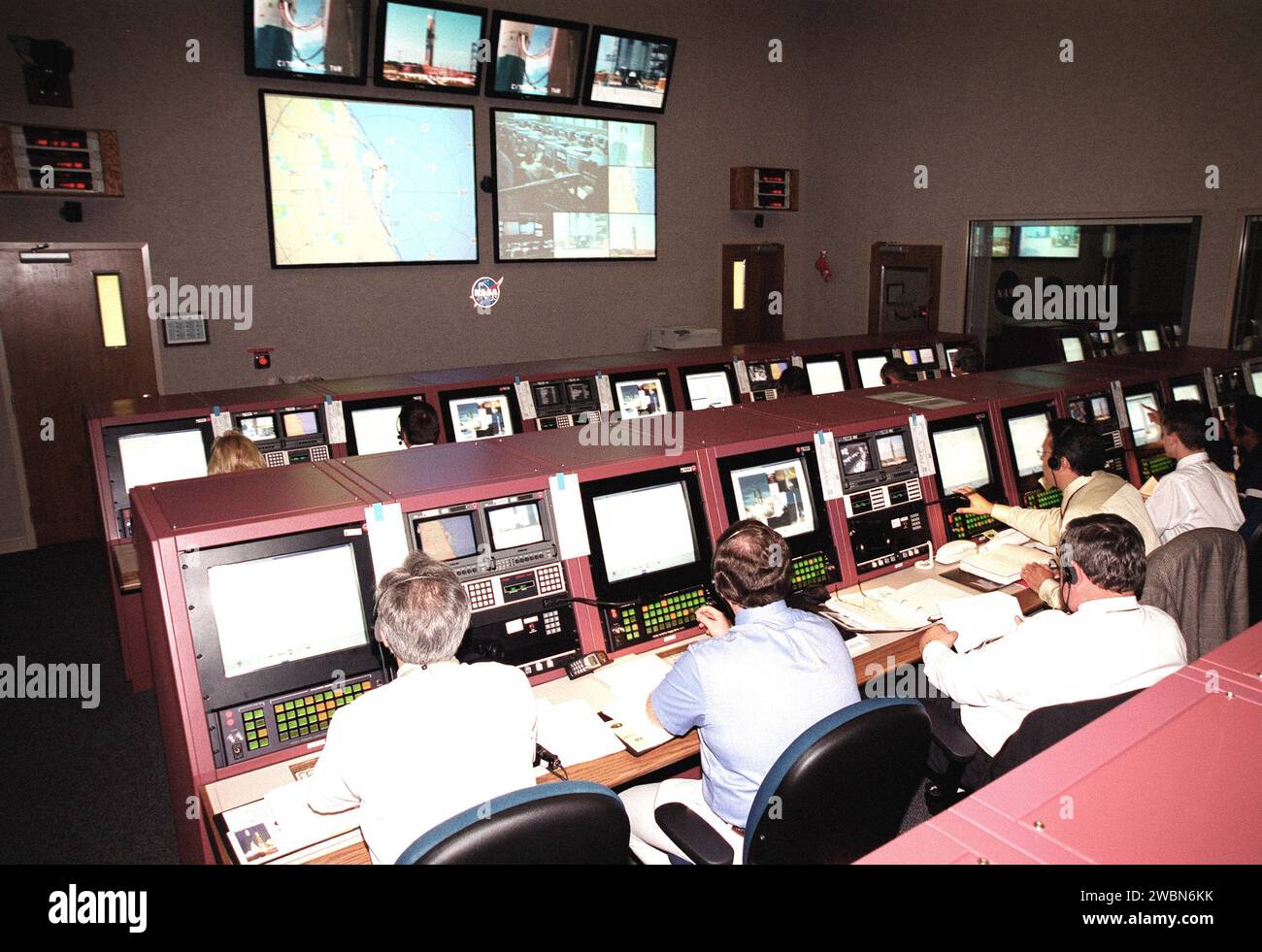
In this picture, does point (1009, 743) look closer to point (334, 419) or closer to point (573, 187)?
point (334, 419)

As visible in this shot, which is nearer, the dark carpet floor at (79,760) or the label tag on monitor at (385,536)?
the label tag on monitor at (385,536)

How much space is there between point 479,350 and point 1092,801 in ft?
22.3

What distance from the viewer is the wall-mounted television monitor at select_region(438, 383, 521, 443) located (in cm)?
436

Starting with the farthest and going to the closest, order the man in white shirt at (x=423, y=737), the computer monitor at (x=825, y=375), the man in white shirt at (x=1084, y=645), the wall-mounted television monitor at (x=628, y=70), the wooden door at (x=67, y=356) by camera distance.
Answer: the wall-mounted television monitor at (x=628, y=70), the computer monitor at (x=825, y=375), the wooden door at (x=67, y=356), the man in white shirt at (x=1084, y=645), the man in white shirt at (x=423, y=737)

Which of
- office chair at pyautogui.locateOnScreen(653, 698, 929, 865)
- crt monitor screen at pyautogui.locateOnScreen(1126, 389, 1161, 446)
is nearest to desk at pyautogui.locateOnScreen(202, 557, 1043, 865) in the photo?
office chair at pyautogui.locateOnScreen(653, 698, 929, 865)

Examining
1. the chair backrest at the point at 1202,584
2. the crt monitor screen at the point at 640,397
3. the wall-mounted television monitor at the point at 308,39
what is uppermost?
the wall-mounted television monitor at the point at 308,39

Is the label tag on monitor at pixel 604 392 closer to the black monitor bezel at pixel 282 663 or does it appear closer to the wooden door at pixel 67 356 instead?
the black monitor bezel at pixel 282 663

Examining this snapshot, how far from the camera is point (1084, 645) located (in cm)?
200

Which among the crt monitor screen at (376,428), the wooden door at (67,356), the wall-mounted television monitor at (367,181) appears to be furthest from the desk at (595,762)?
the wall-mounted television monitor at (367,181)

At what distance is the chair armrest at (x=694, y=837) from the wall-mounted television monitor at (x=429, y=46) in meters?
6.15

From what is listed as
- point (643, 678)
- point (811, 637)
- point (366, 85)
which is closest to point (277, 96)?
point (366, 85)

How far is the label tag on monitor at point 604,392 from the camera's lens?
16.1ft

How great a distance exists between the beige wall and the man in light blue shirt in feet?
17.7

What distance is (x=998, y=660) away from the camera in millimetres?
2137
